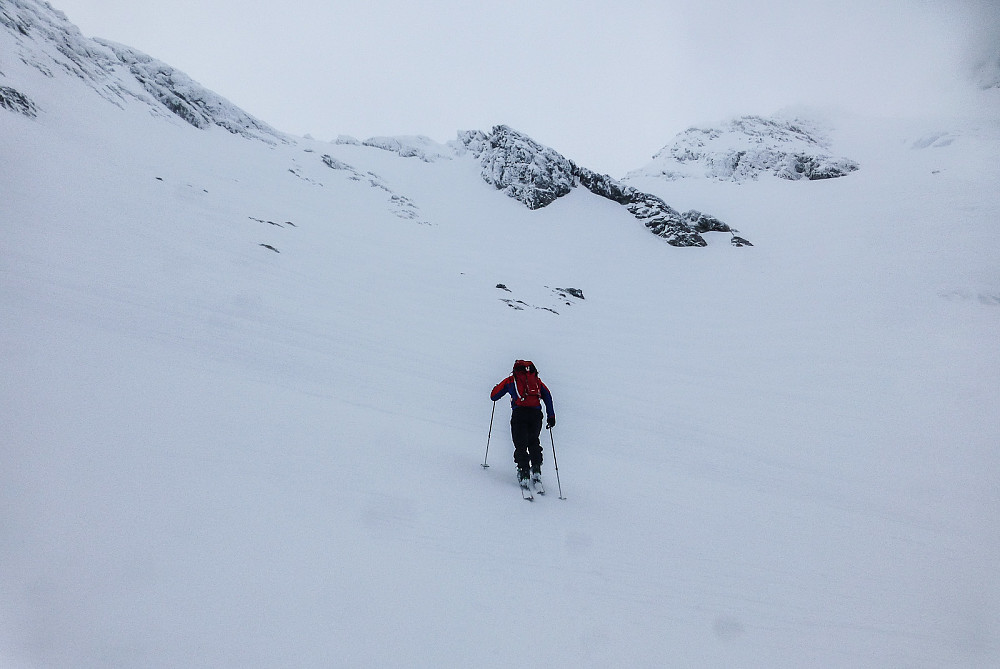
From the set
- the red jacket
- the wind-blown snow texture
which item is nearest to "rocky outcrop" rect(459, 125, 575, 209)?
the wind-blown snow texture

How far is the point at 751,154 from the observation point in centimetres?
4450

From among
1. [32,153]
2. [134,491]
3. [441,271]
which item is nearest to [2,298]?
[134,491]

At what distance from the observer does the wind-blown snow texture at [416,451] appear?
3.03 meters

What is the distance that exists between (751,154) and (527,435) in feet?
162

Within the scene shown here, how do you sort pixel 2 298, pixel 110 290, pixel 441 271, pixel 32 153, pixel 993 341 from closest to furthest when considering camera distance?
pixel 2 298 < pixel 110 290 < pixel 32 153 < pixel 993 341 < pixel 441 271

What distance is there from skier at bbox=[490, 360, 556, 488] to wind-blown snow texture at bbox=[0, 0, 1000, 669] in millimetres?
363

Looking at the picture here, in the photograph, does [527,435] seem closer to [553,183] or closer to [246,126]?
[553,183]

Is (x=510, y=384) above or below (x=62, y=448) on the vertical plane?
above

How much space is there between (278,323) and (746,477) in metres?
9.22

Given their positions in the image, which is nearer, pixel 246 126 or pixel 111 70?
pixel 111 70

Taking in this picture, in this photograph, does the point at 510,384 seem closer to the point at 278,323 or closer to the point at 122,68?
the point at 278,323

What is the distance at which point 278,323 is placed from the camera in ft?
30.5

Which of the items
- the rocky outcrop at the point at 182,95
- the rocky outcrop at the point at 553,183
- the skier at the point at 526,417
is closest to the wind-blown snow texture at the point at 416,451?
the skier at the point at 526,417

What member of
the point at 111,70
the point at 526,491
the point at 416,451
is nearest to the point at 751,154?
the point at 526,491
